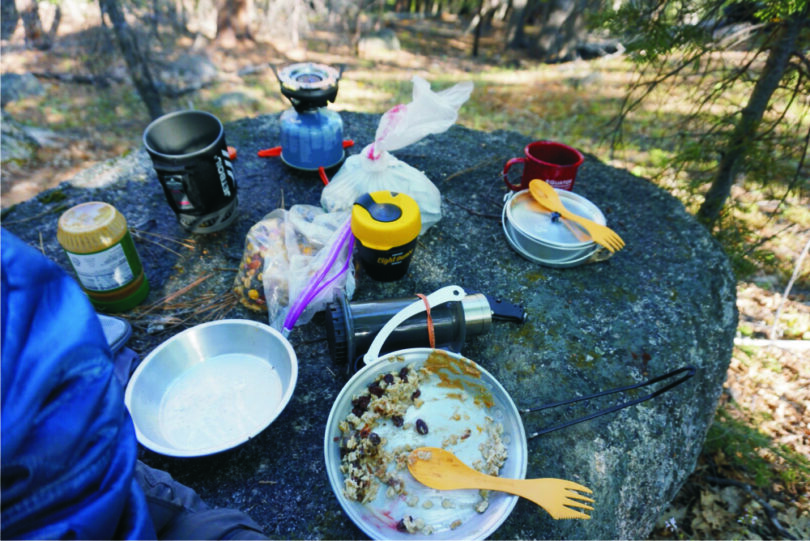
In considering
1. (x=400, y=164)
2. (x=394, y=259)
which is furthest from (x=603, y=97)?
(x=394, y=259)

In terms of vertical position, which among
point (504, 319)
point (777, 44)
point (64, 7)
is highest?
point (777, 44)

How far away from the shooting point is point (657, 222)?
2.52 metres

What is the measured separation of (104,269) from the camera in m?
Result: 1.74

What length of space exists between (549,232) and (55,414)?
192cm

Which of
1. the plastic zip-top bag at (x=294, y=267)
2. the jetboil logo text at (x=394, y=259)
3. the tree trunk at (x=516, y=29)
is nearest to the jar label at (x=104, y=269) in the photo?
the plastic zip-top bag at (x=294, y=267)

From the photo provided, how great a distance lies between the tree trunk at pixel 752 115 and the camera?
7.54ft

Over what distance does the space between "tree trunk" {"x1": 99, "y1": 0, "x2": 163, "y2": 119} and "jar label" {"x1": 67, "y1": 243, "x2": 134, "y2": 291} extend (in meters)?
3.73

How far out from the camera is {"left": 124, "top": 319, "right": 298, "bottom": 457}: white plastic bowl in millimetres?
1411

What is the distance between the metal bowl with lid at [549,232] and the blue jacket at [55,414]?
1.75 meters

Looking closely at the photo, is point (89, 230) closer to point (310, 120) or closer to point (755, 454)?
point (310, 120)

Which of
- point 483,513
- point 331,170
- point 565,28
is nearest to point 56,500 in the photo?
point 483,513

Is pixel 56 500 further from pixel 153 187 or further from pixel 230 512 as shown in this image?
pixel 153 187

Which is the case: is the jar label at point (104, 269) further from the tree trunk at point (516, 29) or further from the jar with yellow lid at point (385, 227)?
the tree trunk at point (516, 29)

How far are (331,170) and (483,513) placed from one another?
2025 millimetres
